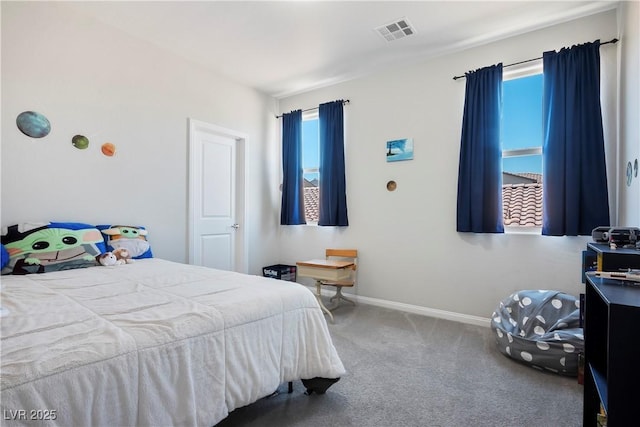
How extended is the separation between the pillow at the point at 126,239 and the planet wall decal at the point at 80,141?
71cm

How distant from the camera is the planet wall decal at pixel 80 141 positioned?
2730mm

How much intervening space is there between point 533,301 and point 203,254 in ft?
11.2

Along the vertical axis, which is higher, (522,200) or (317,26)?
(317,26)

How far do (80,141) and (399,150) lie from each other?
123 inches

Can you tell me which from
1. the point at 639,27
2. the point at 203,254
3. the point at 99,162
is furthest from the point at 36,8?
the point at 639,27

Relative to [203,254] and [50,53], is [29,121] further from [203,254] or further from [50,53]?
[203,254]

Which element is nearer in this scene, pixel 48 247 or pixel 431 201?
pixel 48 247

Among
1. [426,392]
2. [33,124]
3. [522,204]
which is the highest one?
[33,124]

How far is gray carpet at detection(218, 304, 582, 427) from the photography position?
1651 millimetres

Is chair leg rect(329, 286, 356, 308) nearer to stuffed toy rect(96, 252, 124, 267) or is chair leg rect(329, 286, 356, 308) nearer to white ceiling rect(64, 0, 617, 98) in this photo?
stuffed toy rect(96, 252, 124, 267)

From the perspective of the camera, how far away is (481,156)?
303 centimetres

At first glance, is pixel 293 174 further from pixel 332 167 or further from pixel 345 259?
pixel 345 259

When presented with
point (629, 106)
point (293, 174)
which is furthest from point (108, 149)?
point (629, 106)

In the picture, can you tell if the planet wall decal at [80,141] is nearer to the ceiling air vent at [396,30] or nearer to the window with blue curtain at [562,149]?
the ceiling air vent at [396,30]
